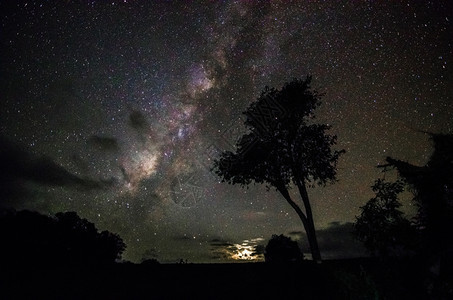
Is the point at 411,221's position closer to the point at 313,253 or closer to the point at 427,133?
the point at 427,133

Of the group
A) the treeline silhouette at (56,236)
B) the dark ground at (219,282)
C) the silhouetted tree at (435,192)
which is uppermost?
the treeline silhouette at (56,236)

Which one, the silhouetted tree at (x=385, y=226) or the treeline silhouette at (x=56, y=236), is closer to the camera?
the silhouetted tree at (x=385, y=226)

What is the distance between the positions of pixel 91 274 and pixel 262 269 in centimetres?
714

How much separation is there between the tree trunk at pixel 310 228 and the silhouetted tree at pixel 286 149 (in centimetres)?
50

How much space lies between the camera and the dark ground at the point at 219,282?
8055 mm

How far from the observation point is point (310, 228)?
63.6 feet

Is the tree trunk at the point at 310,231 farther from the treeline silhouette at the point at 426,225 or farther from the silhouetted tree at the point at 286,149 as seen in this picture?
the treeline silhouette at the point at 426,225

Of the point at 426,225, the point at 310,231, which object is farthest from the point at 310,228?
the point at 426,225

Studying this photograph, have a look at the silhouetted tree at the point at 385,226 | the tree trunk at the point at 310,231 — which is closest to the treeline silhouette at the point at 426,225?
the silhouetted tree at the point at 385,226

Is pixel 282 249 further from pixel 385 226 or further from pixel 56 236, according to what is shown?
pixel 385 226

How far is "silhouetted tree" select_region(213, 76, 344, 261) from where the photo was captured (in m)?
22.3

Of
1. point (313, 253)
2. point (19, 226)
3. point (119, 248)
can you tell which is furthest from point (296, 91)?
point (119, 248)

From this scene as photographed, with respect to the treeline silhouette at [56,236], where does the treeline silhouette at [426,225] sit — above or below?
below

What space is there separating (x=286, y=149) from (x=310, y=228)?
6.02 metres
